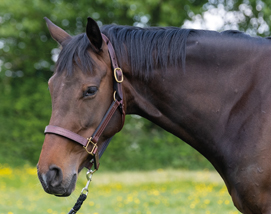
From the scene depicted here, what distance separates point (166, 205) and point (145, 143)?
4206 mm

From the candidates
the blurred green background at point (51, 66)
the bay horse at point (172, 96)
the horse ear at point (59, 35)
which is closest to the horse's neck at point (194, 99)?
the bay horse at point (172, 96)

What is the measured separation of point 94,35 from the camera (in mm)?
2195

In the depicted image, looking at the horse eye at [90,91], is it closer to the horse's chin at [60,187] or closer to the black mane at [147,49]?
the black mane at [147,49]

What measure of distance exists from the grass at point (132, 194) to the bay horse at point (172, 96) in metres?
2.41

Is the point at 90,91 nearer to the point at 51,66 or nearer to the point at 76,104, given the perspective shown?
the point at 76,104

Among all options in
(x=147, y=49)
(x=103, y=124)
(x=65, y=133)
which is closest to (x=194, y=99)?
(x=147, y=49)

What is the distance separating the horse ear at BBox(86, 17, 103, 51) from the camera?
6.99ft

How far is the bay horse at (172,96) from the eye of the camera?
2.09 meters

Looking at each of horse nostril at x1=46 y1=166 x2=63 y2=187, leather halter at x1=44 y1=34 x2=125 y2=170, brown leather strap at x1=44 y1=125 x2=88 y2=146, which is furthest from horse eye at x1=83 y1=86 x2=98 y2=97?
horse nostril at x1=46 y1=166 x2=63 y2=187

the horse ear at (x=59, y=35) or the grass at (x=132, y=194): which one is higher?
the horse ear at (x=59, y=35)

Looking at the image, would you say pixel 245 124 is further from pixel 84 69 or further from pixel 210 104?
pixel 84 69

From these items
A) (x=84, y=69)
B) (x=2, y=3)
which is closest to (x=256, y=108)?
(x=84, y=69)

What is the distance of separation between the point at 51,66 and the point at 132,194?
233 inches

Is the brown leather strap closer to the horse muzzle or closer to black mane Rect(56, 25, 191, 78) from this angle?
the horse muzzle
